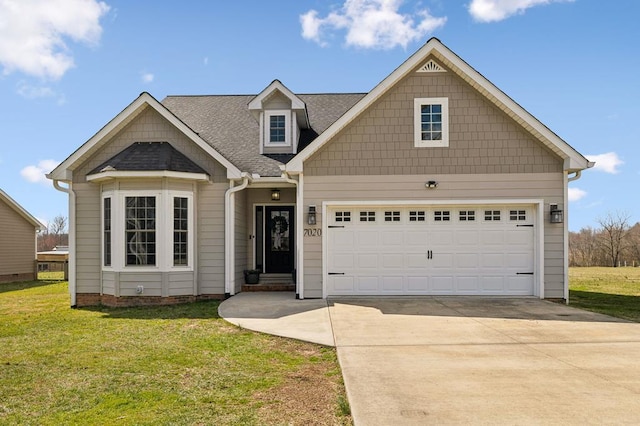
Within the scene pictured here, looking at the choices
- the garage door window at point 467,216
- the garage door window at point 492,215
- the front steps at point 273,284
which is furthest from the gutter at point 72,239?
the garage door window at point 492,215

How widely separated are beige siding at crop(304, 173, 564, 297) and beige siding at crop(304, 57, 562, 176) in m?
0.18

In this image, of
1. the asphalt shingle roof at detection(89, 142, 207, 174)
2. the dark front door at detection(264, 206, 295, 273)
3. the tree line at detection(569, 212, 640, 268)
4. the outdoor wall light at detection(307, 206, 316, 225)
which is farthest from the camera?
the tree line at detection(569, 212, 640, 268)

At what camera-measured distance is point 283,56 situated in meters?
13.2

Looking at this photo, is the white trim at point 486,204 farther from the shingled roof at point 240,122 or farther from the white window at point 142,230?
the white window at point 142,230

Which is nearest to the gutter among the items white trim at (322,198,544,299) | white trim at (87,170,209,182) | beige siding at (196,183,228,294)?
white trim at (87,170,209,182)

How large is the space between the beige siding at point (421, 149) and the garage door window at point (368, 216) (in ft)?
3.44

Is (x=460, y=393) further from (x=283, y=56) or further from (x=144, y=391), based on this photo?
(x=283, y=56)

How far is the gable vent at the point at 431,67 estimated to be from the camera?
11578mm

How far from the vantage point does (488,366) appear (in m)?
5.76

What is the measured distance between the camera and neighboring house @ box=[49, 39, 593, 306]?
1141 centimetres

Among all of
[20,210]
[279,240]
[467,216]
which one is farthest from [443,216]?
→ [20,210]

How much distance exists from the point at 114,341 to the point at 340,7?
9450mm

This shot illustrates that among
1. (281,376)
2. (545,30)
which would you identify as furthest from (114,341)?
(545,30)

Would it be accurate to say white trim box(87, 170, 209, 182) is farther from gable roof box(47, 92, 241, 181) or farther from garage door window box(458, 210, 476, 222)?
garage door window box(458, 210, 476, 222)
